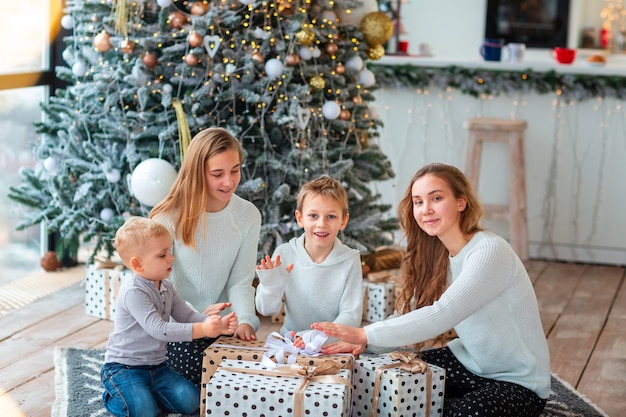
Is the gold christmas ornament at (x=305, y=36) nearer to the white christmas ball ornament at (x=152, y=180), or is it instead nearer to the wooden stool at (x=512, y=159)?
the white christmas ball ornament at (x=152, y=180)

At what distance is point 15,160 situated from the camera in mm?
4363

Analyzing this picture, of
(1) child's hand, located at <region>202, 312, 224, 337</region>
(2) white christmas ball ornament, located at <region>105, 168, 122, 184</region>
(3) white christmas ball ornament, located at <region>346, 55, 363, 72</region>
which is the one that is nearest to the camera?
(1) child's hand, located at <region>202, 312, 224, 337</region>

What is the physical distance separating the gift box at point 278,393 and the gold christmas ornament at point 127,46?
5.48 feet

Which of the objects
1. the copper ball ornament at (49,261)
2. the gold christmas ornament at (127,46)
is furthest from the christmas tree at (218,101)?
the copper ball ornament at (49,261)

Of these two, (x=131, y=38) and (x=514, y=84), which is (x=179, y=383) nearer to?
(x=131, y=38)

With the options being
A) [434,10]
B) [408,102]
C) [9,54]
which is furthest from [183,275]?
[434,10]

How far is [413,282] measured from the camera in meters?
2.85

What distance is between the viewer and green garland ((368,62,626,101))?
197 inches

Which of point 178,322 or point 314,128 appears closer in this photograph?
point 178,322

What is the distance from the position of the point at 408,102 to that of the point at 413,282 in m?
2.65

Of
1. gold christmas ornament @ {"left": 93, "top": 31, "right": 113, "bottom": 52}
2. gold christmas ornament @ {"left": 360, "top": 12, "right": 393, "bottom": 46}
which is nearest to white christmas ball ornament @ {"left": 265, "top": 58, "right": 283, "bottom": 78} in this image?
gold christmas ornament @ {"left": 360, "top": 12, "right": 393, "bottom": 46}

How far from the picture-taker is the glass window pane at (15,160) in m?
4.25

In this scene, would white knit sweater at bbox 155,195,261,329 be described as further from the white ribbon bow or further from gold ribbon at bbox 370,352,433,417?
gold ribbon at bbox 370,352,433,417

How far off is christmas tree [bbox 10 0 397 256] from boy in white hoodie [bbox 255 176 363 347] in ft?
2.56
